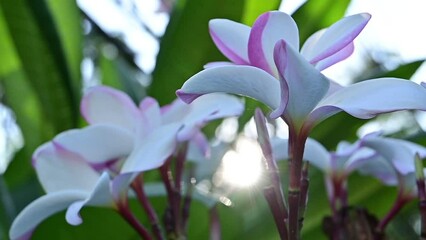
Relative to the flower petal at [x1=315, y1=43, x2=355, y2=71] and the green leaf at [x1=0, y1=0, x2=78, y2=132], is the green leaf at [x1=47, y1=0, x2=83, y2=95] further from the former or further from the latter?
the flower petal at [x1=315, y1=43, x2=355, y2=71]

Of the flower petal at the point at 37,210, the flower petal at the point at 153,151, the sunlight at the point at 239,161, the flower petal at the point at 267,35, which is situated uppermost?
the flower petal at the point at 267,35

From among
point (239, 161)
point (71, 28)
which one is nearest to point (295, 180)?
point (239, 161)

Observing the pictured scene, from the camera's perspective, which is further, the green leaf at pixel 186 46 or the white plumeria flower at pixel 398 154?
the green leaf at pixel 186 46

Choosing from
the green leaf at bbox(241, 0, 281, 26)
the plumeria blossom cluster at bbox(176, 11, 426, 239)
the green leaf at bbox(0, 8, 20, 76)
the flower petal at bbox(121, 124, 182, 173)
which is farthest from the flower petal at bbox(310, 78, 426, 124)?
the green leaf at bbox(0, 8, 20, 76)

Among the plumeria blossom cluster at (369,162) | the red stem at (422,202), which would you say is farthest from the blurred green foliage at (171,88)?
the red stem at (422,202)

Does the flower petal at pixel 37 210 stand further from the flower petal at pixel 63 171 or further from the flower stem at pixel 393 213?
the flower stem at pixel 393 213

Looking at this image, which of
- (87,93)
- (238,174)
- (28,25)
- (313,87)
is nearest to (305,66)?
(313,87)

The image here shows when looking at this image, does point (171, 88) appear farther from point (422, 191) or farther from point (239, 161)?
point (422, 191)
